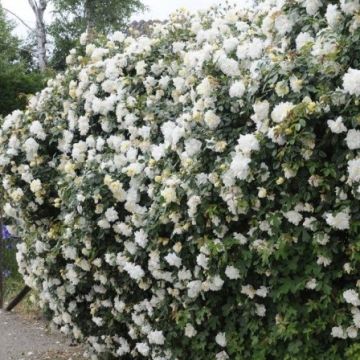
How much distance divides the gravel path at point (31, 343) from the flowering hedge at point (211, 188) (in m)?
0.87

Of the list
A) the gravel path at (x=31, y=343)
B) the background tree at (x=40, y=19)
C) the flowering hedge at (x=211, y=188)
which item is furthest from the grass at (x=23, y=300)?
the background tree at (x=40, y=19)

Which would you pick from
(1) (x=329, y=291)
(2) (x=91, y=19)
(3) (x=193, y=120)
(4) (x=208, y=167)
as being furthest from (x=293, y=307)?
(2) (x=91, y=19)

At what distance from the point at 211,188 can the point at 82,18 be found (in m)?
21.5

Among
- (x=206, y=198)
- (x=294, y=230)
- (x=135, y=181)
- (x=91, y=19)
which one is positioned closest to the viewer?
→ (x=294, y=230)

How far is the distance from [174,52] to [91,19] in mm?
19998

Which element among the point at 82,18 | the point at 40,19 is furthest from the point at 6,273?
the point at 82,18

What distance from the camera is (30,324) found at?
222 inches

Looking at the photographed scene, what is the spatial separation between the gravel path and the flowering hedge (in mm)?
867

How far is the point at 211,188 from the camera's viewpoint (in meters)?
2.58

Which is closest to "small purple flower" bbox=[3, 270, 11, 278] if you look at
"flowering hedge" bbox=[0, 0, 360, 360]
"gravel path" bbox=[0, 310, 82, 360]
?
"gravel path" bbox=[0, 310, 82, 360]

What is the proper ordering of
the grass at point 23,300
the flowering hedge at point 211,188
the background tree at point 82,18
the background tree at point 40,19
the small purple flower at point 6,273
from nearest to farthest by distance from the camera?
the flowering hedge at point 211,188, the grass at point 23,300, the small purple flower at point 6,273, the background tree at point 40,19, the background tree at point 82,18

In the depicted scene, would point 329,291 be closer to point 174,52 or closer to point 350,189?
point 350,189

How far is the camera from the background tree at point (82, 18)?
2255cm

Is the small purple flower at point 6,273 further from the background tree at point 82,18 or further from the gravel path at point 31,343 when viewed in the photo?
the background tree at point 82,18
